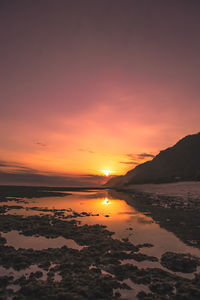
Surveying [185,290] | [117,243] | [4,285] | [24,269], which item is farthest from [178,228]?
[4,285]

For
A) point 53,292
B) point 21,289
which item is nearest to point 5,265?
point 21,289

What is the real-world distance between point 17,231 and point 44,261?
1025cm

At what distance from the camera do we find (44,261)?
13.3 m

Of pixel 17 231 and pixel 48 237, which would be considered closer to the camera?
pixel 48 237

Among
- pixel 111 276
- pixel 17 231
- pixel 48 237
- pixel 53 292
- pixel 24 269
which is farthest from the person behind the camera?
pixel 17 231

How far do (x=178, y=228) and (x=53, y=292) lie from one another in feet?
60.4

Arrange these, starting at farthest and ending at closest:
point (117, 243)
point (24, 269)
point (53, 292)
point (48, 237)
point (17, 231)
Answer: point (17, 231) < point (48, 237) < point (117, 243) < point (24, 269) < point (53, 292)

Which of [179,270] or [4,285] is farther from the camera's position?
[179,270]

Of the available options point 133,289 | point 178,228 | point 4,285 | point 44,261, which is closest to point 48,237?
point 44,261

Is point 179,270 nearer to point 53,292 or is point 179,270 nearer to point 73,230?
point 53,292

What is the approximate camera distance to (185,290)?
31.6ft

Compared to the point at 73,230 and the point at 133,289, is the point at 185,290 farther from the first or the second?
the point at 73,230

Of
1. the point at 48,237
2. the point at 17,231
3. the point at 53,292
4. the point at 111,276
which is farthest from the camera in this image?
the point at 17,231

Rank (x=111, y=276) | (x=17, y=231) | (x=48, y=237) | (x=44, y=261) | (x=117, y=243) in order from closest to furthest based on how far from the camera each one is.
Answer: (x=111, y=276), (x=44, y=261), (x=117, y=243), (x=48, y=237), (x=17, y=231)
